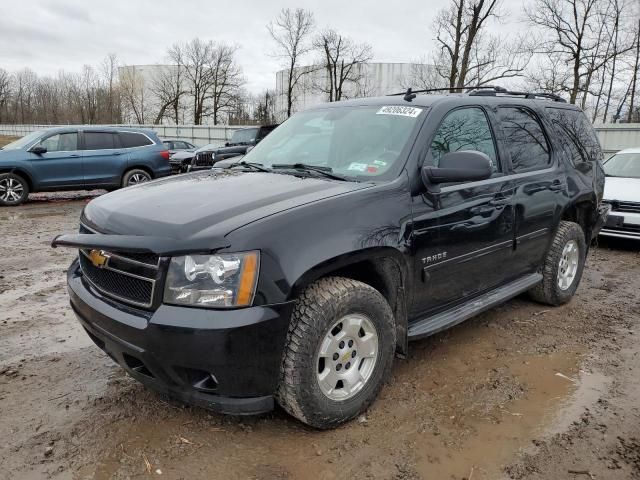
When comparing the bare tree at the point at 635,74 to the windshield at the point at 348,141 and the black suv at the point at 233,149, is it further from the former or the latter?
the windshield at the point at 348,141

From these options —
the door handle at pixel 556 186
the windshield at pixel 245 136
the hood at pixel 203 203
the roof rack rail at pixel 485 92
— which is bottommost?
the hood at pixel 203 203

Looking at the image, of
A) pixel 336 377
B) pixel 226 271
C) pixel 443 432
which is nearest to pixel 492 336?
pixel 443 432

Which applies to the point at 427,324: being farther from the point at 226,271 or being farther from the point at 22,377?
the point at 22,377

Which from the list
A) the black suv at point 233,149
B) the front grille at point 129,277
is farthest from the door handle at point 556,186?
the black suv at point 233,149

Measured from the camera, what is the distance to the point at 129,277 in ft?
7.98

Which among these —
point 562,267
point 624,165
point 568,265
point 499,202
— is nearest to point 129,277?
point 499,202

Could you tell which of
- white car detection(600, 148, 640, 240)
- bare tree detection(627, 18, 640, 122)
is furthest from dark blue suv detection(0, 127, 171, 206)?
bare tree detection(627, 18, 640, 122)

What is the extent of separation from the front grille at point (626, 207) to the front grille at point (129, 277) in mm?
7407

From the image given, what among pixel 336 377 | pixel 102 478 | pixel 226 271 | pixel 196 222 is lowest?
pixel 102 478

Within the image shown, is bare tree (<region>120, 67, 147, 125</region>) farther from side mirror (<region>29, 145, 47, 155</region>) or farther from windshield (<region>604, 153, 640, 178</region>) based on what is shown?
windshield (<region>604, 153, 640, 178</region>)

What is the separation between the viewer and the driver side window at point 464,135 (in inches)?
131

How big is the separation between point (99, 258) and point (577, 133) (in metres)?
4.54

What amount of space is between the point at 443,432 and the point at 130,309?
1.82 metres

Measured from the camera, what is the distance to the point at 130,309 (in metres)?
2.43
